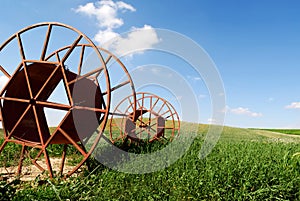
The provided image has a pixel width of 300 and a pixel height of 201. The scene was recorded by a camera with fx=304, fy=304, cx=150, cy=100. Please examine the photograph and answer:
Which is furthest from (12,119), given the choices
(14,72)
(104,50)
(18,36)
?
(104,50)

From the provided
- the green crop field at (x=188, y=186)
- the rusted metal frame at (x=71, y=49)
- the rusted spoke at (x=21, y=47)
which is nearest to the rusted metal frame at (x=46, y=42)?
the rusted spoke at (x=21, y=47)

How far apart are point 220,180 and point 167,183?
26.1 inches

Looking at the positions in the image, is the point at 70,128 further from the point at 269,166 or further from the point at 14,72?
the point at 269,166

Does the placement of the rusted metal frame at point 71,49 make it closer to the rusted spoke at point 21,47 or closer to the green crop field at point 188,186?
the rusted spoke at point 21,47

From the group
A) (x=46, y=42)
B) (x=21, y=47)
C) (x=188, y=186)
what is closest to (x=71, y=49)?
(x=46, y=42)

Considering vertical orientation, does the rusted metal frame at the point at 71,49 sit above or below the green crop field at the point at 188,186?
above

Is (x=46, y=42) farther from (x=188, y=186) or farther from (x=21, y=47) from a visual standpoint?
(x=188, y=186)

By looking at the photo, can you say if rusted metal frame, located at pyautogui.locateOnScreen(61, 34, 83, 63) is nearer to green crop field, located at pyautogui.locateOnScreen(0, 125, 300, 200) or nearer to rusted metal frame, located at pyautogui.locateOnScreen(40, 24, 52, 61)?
rusted metal frame, located at pyautogui.locateOnScreen(40, 24, 52, 61)

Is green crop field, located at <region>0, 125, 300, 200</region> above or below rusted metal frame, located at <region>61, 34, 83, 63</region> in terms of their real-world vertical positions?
below

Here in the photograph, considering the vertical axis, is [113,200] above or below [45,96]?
below

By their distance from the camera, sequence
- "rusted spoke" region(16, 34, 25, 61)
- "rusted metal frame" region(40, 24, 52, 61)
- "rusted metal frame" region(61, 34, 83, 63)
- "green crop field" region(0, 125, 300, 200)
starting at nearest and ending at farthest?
1. "green crop field" region(0, 125, 300, 200)
2. "rusted metal frame" region(61, 34, 83, 63)
3. "rusted metal frame" region(40, 24, 52, 61)
4. "rusted spoke" region(16, 34, 25, 61)

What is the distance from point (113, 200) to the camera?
3252 mm

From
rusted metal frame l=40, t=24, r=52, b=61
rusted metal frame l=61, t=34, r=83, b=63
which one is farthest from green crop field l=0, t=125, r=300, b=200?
rusted metal frame l=40, t=24, r=52, b=61

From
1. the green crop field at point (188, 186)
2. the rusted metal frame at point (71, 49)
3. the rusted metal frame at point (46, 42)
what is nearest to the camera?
the green crop field at point (188, 186)
